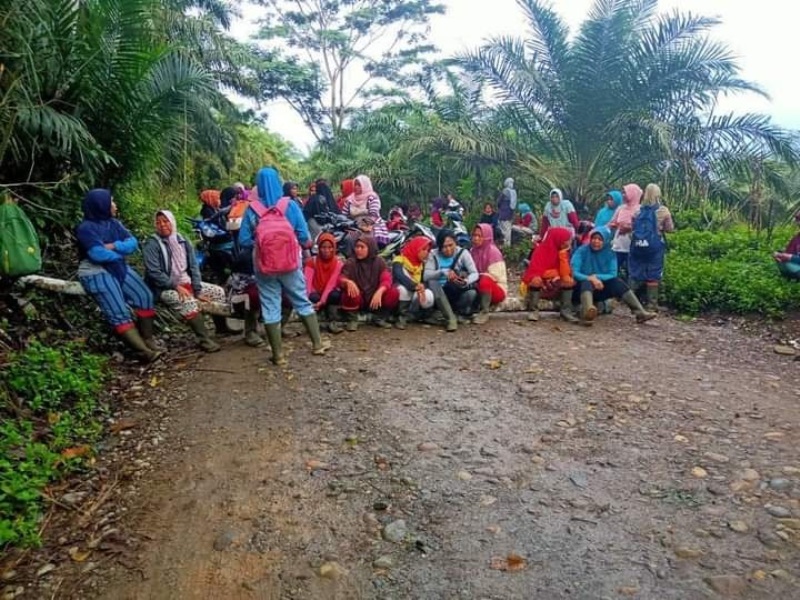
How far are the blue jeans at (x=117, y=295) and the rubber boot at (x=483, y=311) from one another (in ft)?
10.7

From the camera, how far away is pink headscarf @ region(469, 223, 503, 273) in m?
6.49

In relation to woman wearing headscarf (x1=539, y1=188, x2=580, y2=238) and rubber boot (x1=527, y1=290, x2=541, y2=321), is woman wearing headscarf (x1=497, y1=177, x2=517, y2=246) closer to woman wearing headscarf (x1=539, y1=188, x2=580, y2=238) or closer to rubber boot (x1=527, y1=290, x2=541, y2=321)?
woman wearing headscarf (x1=539, y1=188, x2=580, y2=238)

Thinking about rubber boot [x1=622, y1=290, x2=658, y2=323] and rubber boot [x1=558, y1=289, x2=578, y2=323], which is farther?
rubber boot [x1=558, y1=289, x2=578, y2=323]

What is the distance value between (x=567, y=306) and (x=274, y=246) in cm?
358

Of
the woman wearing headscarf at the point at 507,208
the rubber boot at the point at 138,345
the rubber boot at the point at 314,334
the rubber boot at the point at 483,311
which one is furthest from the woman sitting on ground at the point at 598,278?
the woman wearing headscarf at the point at 507,208

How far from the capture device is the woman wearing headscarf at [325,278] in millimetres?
5906

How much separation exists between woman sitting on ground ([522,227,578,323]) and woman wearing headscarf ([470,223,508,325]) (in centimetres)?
43

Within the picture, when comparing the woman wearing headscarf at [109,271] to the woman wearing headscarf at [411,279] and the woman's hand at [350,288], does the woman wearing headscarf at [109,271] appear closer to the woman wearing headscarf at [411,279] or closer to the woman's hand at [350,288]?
the woman's hand at [350,288]

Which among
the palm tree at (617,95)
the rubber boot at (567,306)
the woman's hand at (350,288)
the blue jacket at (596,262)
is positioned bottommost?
the rubber boot at (567,306)

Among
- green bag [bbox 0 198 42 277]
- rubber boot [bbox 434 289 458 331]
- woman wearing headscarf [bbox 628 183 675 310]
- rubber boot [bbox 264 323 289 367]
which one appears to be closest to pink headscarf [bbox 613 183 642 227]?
woman wearing headscarf [bbox 628 183 675 310]

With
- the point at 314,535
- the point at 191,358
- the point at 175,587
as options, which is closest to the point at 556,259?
the point at 191,358

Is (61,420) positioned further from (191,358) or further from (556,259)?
(556,259)

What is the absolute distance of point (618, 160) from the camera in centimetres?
1055

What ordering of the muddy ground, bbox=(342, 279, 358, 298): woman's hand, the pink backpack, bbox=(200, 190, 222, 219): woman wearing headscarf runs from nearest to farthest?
1. the muddy ground
2. the pink backpack
3. bbox=(342, 279, 358, 298): woman's hand
4. bbox=(200, 190, 222, 219): woman wearing headscarf
